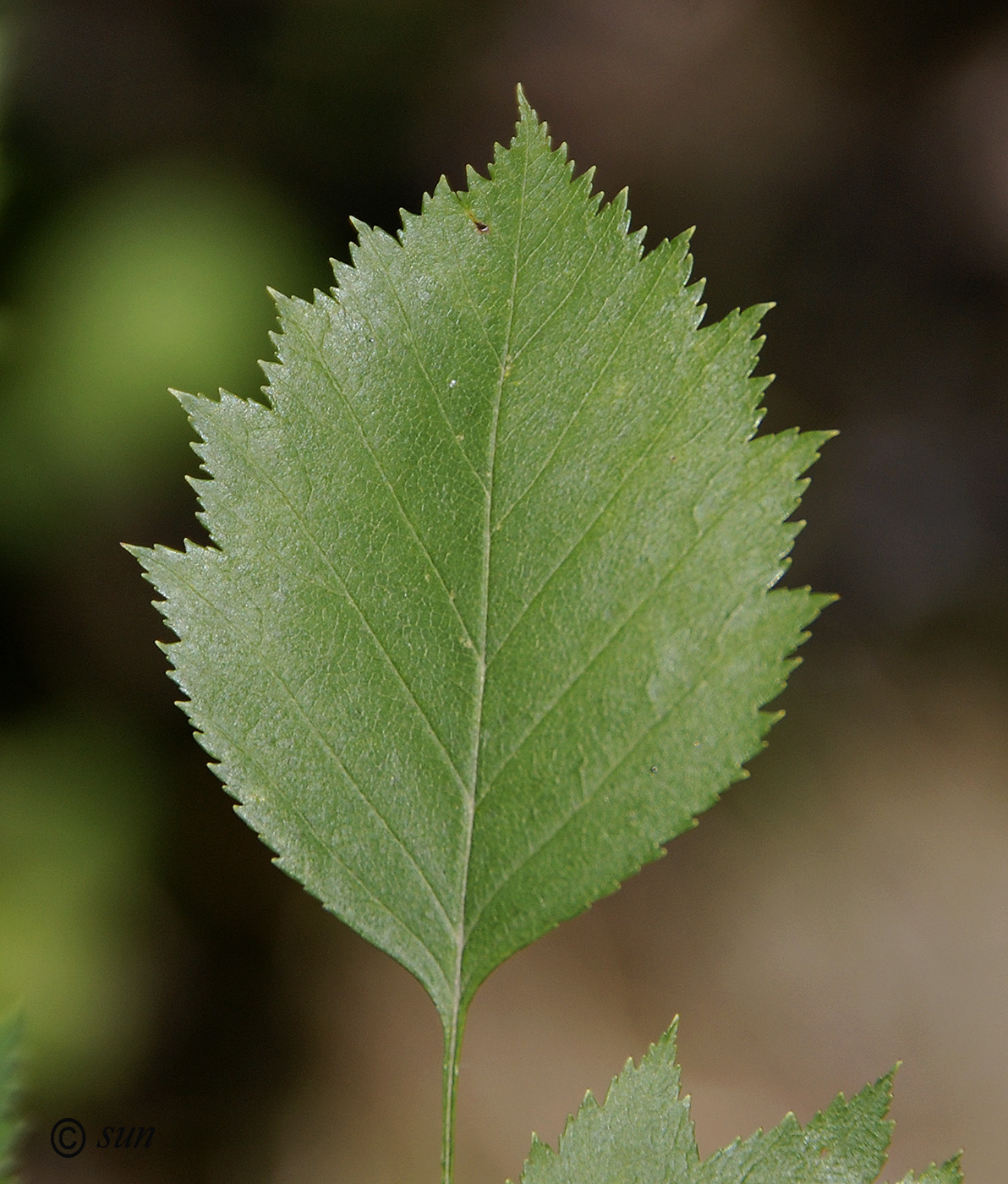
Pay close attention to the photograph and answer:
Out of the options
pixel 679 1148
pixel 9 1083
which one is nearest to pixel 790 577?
pixel 679 1148

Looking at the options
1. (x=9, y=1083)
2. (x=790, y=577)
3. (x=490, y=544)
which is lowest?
(x=9, y=1083)

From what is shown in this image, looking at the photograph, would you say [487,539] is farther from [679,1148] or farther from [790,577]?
[790,577]

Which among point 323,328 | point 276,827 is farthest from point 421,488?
point 276,827

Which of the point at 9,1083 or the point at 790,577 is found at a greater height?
the point at 790,577

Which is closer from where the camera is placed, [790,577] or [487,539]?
[487,539]

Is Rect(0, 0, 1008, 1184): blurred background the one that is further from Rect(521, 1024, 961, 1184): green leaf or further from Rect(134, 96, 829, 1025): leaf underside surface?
Rect(521, 1024, 961, 1184): green leaf

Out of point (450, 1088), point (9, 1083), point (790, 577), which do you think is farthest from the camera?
point (790, 577)

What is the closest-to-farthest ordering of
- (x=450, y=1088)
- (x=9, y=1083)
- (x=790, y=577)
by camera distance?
1. (x=9, y=1083)
2. (x=450, y=1088)
3. (x=790, y=577)

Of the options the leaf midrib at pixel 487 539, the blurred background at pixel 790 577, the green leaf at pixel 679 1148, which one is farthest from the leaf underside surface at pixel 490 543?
the blurred background at pixel 790 577
